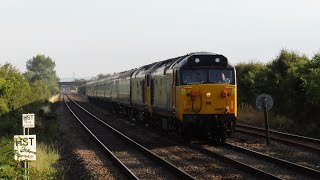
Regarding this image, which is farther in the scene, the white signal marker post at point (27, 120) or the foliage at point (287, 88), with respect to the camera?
the foliage at point (287, 88)

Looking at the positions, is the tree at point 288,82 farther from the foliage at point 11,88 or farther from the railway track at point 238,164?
the foliage at point 11,88

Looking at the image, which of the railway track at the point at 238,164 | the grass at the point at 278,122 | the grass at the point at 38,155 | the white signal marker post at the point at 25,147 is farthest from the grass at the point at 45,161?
the grass at the point at 278,122

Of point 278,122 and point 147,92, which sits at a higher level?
point 147,92

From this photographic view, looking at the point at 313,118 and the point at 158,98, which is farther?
the point at 313,118

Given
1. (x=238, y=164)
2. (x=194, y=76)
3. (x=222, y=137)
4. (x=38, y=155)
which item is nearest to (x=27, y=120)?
(x=38, y=155)

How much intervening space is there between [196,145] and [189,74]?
8.38 ft

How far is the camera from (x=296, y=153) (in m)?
15.2

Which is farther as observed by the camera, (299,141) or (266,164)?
(299,141)

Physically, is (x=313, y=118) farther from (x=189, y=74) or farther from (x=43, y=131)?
(x=43, y=131)

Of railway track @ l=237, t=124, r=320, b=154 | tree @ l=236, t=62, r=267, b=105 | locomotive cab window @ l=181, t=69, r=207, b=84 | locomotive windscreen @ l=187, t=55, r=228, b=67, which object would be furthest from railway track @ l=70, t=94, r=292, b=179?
tree @ l=236, t=62, r=267, b=105

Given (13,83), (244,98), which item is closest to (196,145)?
(244,98)

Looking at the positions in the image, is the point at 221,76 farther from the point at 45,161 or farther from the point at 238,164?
the point at 45,161

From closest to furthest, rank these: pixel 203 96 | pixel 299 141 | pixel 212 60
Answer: pixel 203 96 < pixel 212 60 < pixel 299 141

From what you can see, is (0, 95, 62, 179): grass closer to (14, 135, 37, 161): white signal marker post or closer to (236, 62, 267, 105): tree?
(14, 135, 37, 161): white signal marker post
